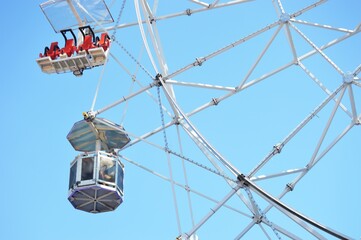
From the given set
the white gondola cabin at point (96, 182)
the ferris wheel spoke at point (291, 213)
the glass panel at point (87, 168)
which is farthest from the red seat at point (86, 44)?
the ferris wheel spoke at point (291, 213)

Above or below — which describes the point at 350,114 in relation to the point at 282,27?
below

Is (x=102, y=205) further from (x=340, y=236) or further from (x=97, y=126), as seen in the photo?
(x=340, y=236)

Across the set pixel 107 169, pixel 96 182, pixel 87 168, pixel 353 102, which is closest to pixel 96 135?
pixel 107 169

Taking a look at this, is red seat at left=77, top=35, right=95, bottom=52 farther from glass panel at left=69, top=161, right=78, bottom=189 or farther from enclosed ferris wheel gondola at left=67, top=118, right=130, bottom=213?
glass panel at left=69, top=161, right=78, bottom=189

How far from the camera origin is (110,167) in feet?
91.8

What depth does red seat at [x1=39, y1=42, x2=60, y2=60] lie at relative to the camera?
30.4m

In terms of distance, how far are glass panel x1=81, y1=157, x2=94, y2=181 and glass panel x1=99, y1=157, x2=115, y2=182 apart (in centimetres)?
32

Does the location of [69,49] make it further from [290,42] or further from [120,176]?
[290,42]

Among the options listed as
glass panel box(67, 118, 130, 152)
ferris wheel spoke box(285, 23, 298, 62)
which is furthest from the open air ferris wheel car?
ferris wheel spoke box(285, 23, 298, 62)

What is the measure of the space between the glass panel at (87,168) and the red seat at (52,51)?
4.88 m

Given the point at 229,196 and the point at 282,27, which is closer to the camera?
the point at 229,196

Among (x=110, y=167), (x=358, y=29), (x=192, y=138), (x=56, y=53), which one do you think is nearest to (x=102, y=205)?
(x=110, y=167)

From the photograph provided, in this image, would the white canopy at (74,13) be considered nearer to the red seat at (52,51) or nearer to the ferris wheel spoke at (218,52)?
the red seat at (52,51)

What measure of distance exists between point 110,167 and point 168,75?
3848 millimetres
